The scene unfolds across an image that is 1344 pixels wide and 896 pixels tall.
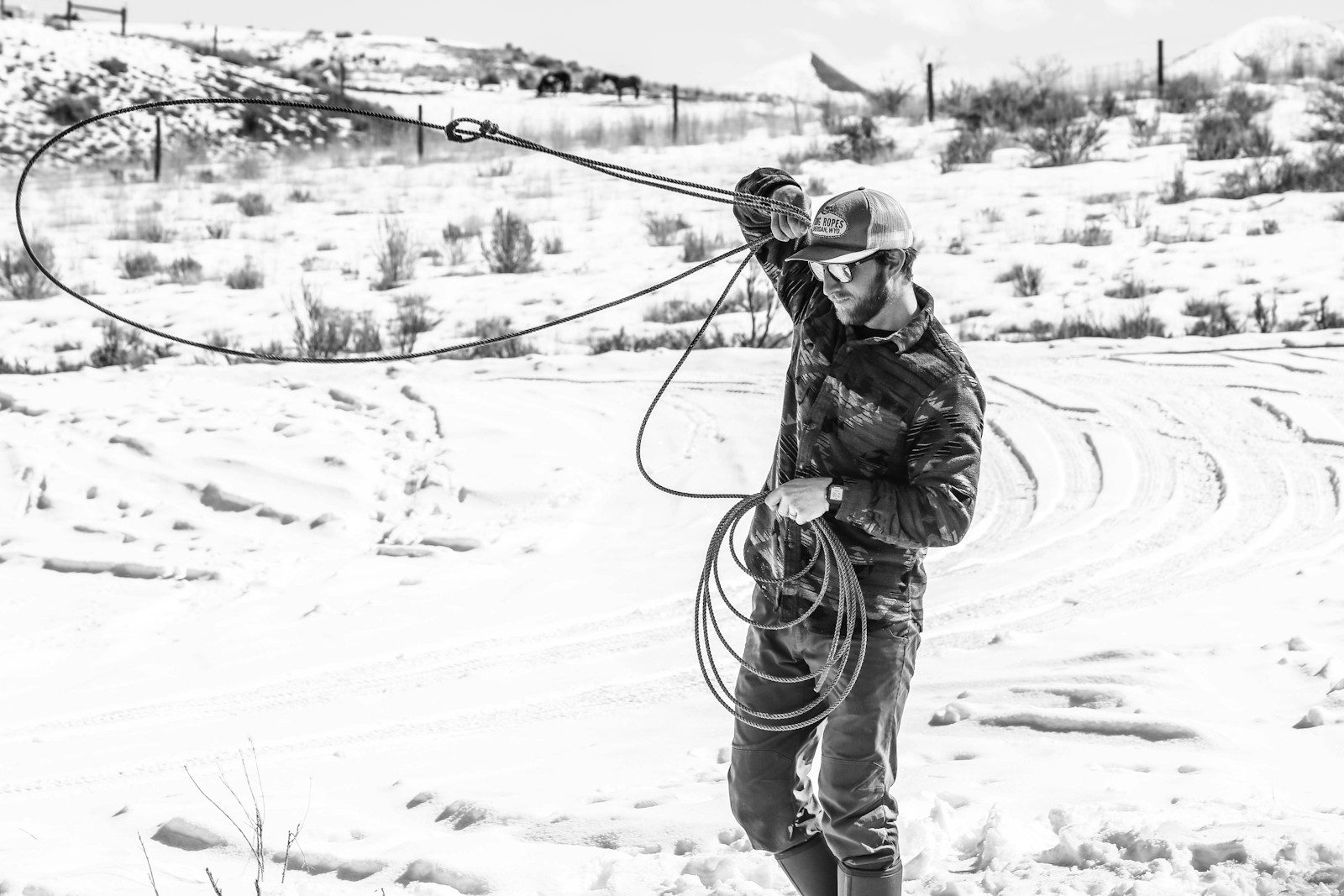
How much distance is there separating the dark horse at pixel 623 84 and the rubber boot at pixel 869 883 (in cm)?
2746

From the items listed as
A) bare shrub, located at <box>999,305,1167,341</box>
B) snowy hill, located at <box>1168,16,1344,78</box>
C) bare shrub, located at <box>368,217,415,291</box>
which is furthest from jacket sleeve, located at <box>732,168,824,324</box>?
snowy hill, located at <box>1168,16,1344,78</box>

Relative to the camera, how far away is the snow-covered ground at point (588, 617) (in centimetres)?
345

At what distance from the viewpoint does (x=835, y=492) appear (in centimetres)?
257

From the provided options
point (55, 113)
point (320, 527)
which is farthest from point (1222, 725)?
point (55, 113)

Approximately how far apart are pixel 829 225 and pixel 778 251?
616 millimetres

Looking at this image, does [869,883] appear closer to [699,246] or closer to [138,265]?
[699,246]

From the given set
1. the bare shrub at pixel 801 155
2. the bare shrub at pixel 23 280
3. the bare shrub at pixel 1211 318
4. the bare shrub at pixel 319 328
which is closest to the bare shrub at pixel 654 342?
the bare shrub at pixel 319 328

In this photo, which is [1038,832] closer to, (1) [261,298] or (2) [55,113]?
(1) [261,298]

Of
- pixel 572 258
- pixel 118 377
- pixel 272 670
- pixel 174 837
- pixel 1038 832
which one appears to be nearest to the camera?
pixel 1038 832

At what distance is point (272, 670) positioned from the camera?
518cm

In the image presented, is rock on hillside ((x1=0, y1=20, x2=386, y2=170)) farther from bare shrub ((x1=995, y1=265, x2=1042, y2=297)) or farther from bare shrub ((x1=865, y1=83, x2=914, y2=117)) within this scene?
bare shrub ((x1=995, y1=265, x2=1042, y2=297))

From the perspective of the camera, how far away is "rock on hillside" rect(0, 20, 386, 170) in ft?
79.0

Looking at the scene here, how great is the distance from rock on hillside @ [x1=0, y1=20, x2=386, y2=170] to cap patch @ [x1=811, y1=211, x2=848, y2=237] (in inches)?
858

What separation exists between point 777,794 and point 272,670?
2.87 m
